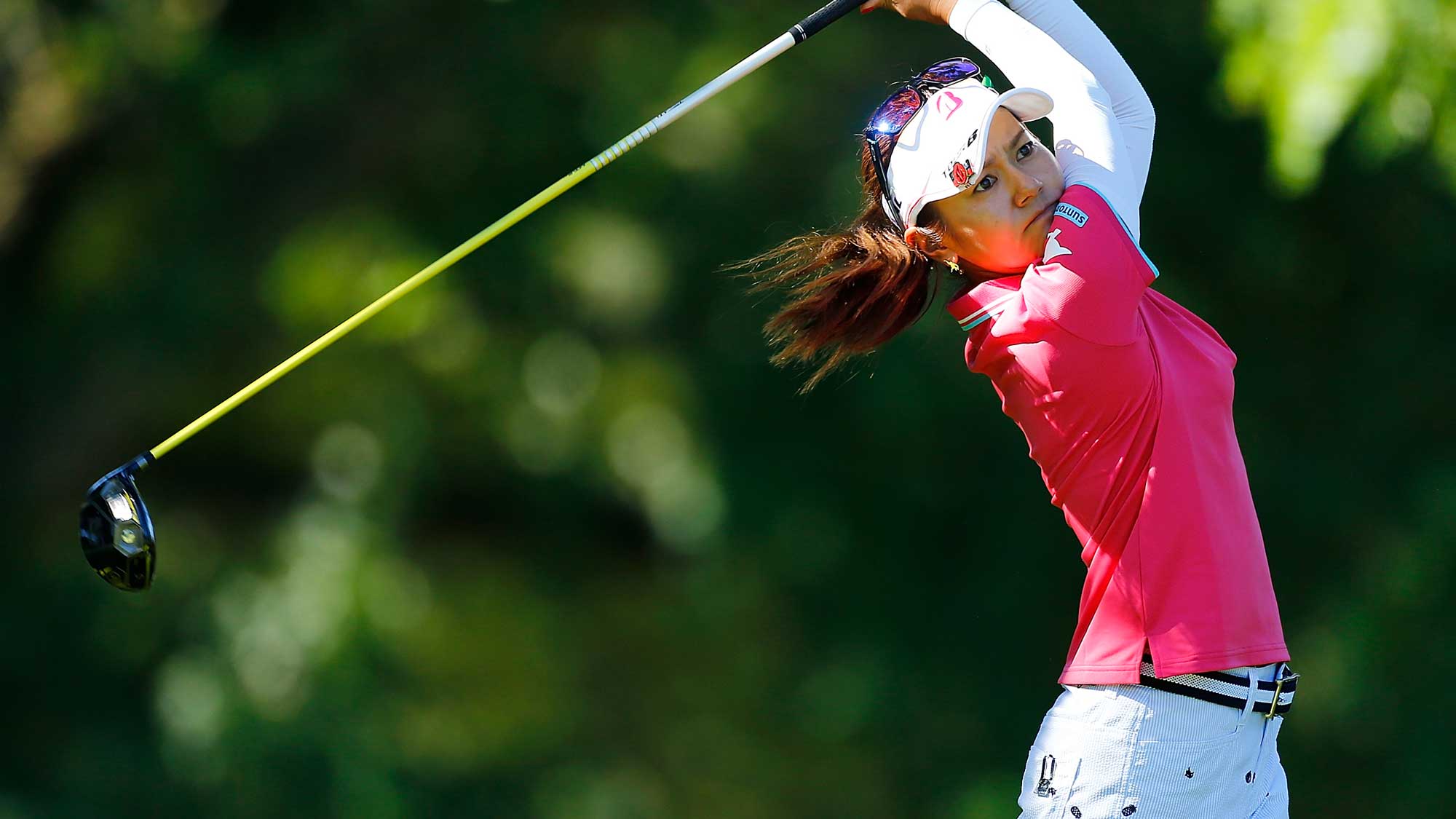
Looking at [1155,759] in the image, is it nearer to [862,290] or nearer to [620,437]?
[862,290]

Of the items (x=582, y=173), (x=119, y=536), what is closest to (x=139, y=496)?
(x=119, y=536)

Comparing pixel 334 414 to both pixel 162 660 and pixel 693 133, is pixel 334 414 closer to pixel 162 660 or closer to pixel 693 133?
pixel 162 660

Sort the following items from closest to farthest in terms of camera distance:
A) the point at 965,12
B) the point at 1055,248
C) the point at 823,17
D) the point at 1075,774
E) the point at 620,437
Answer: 1. the point at 1055,248
2. the point at 1075,774
3. the point at 965,12
4. the point at 823,17
5. the point at 620,437

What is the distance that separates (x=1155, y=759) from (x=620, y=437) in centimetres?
269

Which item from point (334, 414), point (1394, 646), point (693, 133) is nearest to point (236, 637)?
point (334, 414)

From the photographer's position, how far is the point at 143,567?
208 cm

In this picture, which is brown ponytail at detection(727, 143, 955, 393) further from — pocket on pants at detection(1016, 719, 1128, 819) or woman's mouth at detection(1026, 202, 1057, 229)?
pocket on pants at detection(1016, 719, 1128, 819)

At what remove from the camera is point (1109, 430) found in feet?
5.62

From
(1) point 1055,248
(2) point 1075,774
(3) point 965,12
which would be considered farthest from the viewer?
(3) point 965,12

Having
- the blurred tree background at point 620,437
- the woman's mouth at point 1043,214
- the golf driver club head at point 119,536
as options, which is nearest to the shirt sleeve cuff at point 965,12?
the woman's mouth at point 1043,214

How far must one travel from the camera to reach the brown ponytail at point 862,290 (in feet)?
6.17

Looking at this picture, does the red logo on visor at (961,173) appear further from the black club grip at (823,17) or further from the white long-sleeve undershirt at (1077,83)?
the black club grip at (823,17)

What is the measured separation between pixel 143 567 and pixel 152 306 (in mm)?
2683

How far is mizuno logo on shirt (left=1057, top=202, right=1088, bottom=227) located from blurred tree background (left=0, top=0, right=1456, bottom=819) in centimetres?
234
